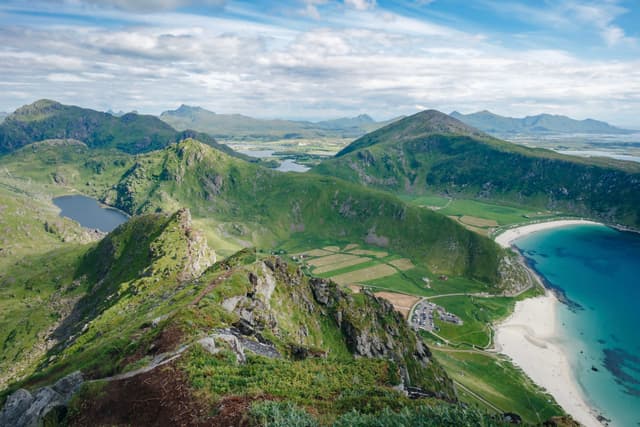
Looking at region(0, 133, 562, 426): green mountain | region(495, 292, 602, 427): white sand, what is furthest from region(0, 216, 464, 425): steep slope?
region(495, 292, 602, 427): white sand

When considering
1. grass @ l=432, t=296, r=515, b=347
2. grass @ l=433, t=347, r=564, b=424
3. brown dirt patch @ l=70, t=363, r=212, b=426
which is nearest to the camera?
brown dirt patch @ l=70, t=363, r=212, b=426

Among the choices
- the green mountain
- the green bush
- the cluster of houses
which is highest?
the green bush

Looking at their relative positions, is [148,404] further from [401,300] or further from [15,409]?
[401,300]

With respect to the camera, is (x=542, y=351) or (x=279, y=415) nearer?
(x=279, y=415)

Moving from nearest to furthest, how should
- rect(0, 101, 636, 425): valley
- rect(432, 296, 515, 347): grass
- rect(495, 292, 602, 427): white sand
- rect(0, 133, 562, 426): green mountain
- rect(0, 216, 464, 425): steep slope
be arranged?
rect(0, 133, 562, 426): green mountain, rect(0, 216, 464, 425): steep slope, rect(0, 101, 636, 425): valley, rect(495, 292, 602, 427): white sand, rect(432, 296, 515, 347): grass

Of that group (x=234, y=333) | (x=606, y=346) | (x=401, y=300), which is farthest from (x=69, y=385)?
(x=606, y=346)

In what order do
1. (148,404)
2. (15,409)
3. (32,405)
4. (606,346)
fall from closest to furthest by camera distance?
(148,404)
(32,405)
(15,409)
(606,346)

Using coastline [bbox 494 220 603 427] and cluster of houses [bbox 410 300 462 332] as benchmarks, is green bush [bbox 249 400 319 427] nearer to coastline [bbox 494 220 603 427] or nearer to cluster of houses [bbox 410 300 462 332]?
coastline [bbox 494 220 603 427]
